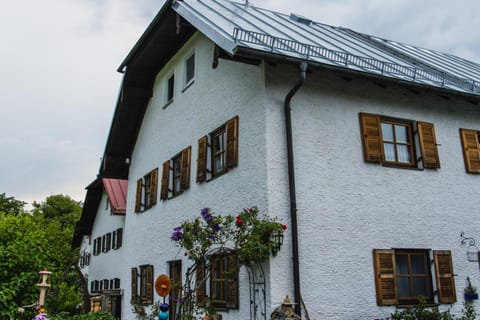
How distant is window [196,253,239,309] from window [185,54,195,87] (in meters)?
5.02

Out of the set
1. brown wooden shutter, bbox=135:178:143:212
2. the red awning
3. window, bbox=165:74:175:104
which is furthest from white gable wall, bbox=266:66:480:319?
the red awning

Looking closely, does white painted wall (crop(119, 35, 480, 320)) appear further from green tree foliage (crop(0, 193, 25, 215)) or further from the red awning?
green tree foliage (crop(0, 193, 25, 215))

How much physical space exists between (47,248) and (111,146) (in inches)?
271

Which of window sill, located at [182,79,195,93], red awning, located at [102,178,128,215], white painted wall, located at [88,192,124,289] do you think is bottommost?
white painted wall, located at [88,192,124,289]

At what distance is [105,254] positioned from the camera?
2327cm

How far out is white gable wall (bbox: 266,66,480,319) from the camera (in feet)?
29.7

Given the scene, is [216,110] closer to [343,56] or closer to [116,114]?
[343,56]

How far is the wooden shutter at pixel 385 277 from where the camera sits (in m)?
→ 9.36

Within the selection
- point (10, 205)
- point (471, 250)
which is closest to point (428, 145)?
point (471, 250)

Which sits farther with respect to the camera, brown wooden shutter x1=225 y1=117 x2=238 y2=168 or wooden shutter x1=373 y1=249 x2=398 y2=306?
brown wooden shutter x1=225 y1=117 x2=238 y2=168

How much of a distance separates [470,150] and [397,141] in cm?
192

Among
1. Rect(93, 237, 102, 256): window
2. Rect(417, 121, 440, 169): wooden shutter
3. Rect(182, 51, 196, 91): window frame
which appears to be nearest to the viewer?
Rect(417, 121, 440, 169): wooden shutter

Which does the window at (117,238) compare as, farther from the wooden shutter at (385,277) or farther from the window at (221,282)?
the wooden shutter at (385,277)

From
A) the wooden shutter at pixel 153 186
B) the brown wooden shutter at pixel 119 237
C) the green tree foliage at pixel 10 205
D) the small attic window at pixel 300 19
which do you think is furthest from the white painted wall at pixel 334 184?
the green tree foliage at pixel 10 205
